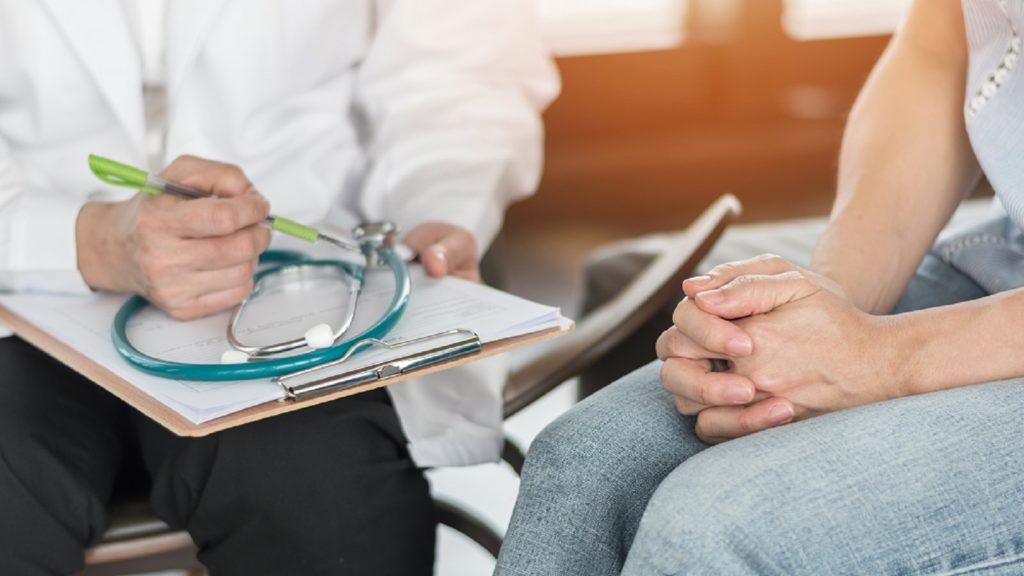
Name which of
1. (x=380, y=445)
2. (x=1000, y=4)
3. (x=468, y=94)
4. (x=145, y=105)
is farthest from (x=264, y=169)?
(x=1000, y=4)

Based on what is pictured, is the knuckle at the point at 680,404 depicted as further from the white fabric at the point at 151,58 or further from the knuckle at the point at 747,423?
the white fabric at the point at 151,58

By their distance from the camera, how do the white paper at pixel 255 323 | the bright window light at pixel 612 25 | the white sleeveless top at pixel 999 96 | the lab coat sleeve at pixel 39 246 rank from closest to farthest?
the white paper at pixel 255 323 → the white sleeveless top at pixel 999 96 → the lab coat sleeve at pixel 39 246 → the bright window light at pixel 612 25

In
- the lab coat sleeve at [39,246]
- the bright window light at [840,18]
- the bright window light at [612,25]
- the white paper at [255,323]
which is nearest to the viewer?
the white paper at [255,323]

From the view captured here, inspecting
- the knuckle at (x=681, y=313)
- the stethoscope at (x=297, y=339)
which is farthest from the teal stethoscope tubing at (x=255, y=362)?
the knuckle at (x=681, y=313)

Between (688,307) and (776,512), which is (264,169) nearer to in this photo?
(688,307)

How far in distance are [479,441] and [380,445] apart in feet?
0.39

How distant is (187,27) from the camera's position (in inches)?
45.8

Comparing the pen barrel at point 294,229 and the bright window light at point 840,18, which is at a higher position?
the pen barrel at point 294,229

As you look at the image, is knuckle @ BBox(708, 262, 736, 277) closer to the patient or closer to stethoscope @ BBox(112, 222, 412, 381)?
the patient

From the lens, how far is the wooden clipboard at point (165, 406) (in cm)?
78

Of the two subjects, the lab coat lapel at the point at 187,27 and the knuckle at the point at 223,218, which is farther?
the lab coat lapel at the point at 187,27

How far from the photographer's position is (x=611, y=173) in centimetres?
345

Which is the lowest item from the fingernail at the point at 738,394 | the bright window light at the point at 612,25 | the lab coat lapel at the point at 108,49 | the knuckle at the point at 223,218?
the bright window light at the point at 612,25

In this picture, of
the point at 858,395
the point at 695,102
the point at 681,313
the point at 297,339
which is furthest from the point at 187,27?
the point at 695,102
